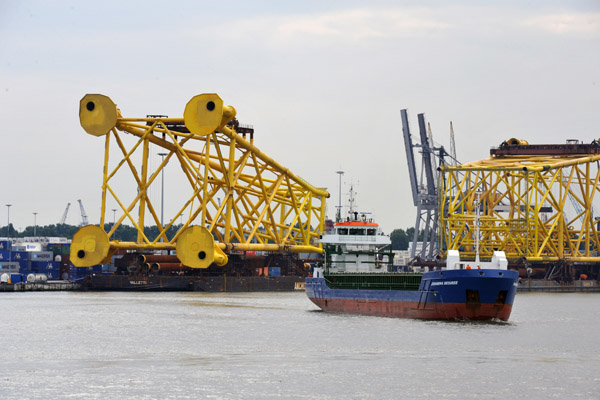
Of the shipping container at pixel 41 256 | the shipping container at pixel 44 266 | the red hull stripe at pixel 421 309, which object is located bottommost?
the red hull stripe at pixel 421 309

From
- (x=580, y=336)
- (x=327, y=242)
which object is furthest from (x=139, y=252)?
(x=580, y=336)

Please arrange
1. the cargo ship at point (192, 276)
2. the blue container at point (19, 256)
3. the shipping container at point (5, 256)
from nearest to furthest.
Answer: the cargo ship at point (192, 276), the blue container at point (19, 256), the shipping container at point (5, 256)

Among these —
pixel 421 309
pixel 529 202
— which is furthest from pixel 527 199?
pixel 421 309

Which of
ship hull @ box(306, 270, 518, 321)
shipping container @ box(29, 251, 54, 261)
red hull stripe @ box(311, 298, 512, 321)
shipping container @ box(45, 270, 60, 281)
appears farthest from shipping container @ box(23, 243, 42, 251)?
ship hull @ box(306, 270, 518, 321)

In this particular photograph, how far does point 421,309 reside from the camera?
6988 centimetres

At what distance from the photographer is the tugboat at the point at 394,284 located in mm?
66562

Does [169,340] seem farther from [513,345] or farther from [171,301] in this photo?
[171,301]

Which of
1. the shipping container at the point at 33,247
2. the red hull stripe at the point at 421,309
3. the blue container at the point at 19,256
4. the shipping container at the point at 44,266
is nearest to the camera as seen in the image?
the red hull stripe at the point at 421,309

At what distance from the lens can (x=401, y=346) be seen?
5428 centimetres

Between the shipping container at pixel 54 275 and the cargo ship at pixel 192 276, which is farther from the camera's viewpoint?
the shipping container at pixel 54 275

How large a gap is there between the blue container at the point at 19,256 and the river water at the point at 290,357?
342 feet

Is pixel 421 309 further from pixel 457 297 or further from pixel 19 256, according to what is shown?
pixel 19 256

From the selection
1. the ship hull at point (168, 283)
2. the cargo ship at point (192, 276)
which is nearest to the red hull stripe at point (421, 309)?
the ship hull at point (168, 283)

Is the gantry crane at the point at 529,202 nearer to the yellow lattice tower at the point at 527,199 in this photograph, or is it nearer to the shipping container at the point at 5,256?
the yellow lattice tower at the point at 527,199
